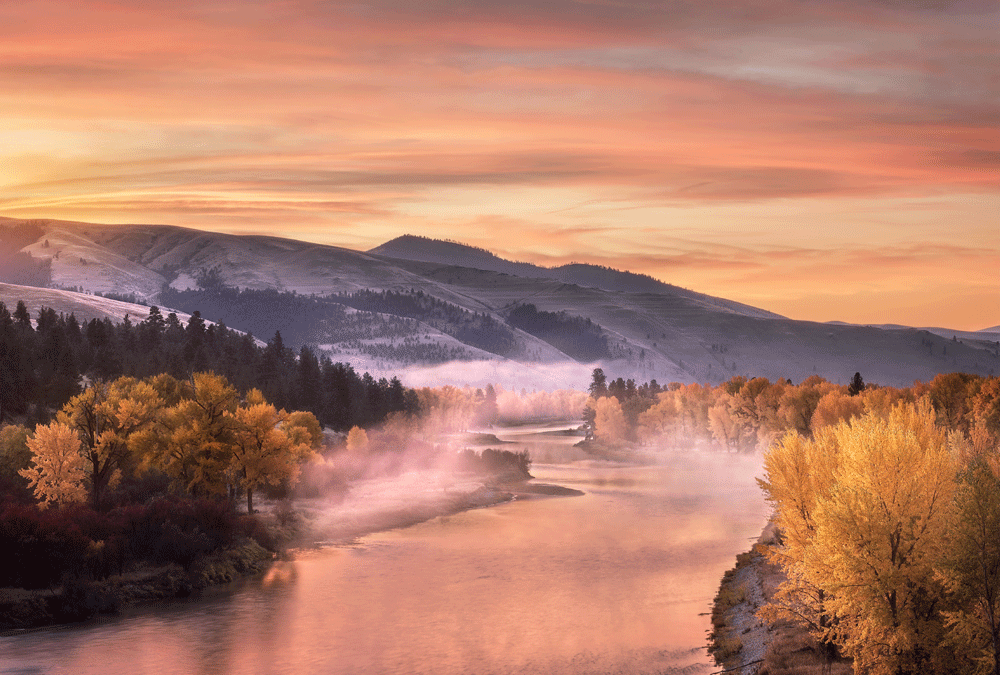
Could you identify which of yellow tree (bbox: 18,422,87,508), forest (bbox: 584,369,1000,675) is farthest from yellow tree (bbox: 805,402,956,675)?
yellow tree (bbox: 18,422,87,508)

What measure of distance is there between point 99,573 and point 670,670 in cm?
4149

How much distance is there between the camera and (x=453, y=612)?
58.9 meters

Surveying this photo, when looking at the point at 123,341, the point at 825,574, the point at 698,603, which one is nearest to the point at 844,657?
the point at 825,574

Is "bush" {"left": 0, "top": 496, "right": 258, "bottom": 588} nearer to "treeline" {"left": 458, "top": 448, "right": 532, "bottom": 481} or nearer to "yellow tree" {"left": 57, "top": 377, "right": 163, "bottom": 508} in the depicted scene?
"yellow tree" {"left": 57, "top": 377, "right": 163, "bottom": 508}

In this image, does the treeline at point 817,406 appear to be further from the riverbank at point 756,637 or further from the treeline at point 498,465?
the treeline at point 498,465

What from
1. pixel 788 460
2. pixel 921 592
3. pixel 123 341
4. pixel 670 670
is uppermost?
pixel 123 341

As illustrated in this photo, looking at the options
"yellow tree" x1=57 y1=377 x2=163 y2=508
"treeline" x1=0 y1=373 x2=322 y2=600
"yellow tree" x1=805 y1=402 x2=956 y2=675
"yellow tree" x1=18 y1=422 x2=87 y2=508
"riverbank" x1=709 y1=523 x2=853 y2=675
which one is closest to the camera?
"yellow tree" x1=805 y1=402 x2=956 y2=675

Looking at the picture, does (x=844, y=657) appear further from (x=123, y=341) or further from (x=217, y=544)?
(x=123, y=341)

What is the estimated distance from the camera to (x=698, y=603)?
195ft

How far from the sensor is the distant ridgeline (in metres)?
129

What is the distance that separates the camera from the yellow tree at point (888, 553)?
37781 millimetres

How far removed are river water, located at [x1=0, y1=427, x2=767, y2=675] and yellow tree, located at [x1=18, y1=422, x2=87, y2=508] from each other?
21895 mm

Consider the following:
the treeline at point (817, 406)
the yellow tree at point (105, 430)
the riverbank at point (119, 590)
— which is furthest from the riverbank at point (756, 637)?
the yellow tree at point (105, 430)

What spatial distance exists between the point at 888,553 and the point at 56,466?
7000 centimetres
